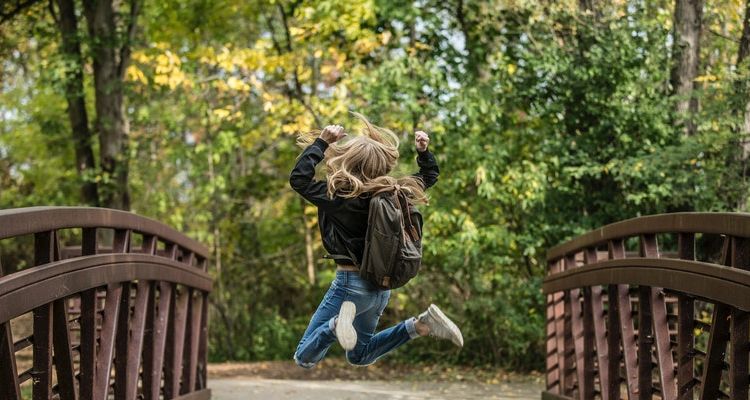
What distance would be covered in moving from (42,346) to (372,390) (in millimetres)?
6728

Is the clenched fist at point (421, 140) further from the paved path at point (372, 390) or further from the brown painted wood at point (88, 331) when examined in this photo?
the paved path at point (372, 390)

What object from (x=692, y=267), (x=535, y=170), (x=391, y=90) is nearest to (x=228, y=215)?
(x=391, y=90)

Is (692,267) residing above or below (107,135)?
below

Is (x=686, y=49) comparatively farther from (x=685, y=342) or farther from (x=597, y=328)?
(x=685, y=342)

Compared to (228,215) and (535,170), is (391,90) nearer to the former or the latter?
(535,170)

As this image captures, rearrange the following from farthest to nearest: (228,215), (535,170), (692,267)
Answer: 1. (228,215)
2. (535,170)
3. (692,267)

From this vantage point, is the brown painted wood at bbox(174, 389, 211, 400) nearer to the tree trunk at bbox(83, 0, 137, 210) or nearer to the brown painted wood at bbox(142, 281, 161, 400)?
the brown painted wood at bbox(142, 281, 161, 400)

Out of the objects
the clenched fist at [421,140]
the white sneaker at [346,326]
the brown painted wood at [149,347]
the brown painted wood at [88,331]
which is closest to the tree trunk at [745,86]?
the clenched fist at [421,140]

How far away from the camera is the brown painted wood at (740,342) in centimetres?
445

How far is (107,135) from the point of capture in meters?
15.1

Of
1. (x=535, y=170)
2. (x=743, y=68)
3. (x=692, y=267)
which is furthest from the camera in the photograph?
(x=535, y=170)

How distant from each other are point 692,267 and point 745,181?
6178 millimetres

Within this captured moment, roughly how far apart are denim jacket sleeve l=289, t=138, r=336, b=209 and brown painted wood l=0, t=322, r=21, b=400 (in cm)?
184

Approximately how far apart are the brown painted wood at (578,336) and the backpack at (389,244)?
2619 millimetres
